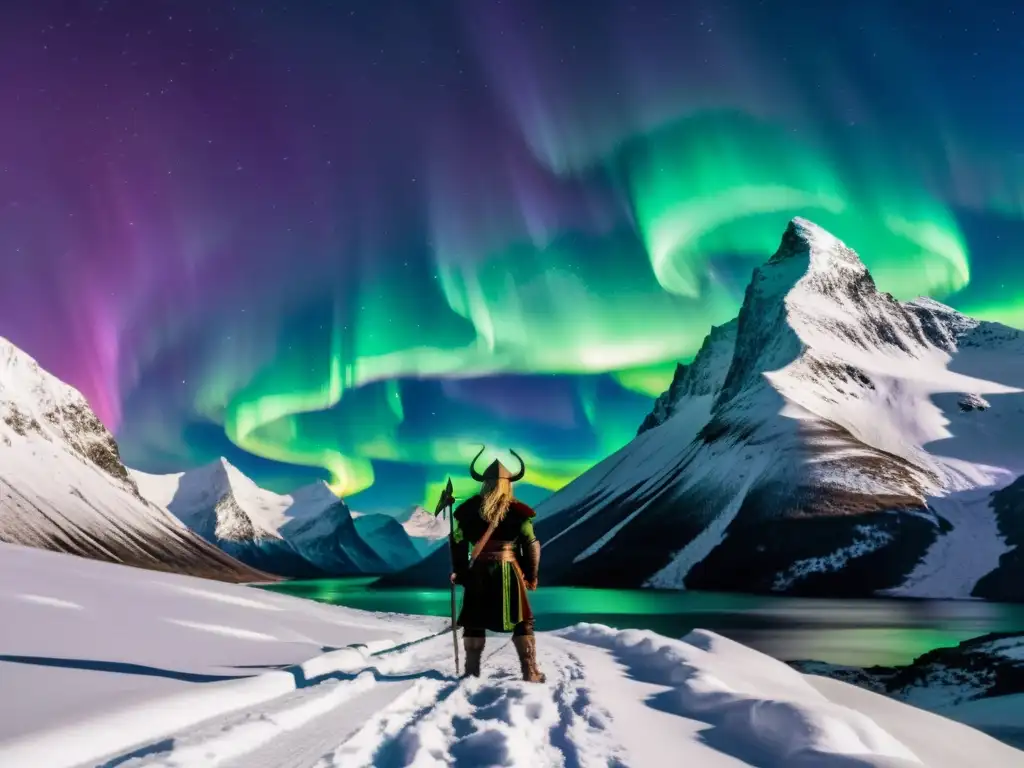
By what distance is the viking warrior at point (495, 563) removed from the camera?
11.0 m

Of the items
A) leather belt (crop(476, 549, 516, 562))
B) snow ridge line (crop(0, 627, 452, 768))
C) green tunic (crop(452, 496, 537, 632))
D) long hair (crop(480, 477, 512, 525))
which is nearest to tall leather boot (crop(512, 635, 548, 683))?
green tunic (crop(452, 496, 537, 632))

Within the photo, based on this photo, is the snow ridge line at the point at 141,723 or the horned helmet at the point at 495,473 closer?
the snow ridge line at the point at 141,723

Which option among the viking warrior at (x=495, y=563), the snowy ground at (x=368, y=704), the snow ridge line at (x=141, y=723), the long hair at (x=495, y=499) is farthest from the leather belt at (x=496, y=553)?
the snow ridge line at (x=141, y=723)

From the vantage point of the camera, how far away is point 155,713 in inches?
278

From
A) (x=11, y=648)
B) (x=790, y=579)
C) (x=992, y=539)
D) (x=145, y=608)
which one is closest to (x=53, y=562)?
(x=145, y=608)

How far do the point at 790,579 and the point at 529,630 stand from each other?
201 meters

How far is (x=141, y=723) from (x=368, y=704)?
2.52m

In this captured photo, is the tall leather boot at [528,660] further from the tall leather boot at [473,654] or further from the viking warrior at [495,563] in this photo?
the tall leather boot at [473,654]

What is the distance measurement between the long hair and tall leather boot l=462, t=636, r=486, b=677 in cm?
182

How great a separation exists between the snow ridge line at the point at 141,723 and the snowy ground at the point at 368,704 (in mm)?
21

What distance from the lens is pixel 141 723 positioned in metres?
6.78

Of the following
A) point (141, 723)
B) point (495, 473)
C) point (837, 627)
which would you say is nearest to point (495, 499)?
point (495, 473)

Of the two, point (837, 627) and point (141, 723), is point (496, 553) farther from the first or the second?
point (837, 627)

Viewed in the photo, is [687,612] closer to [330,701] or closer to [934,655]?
[934,655]
